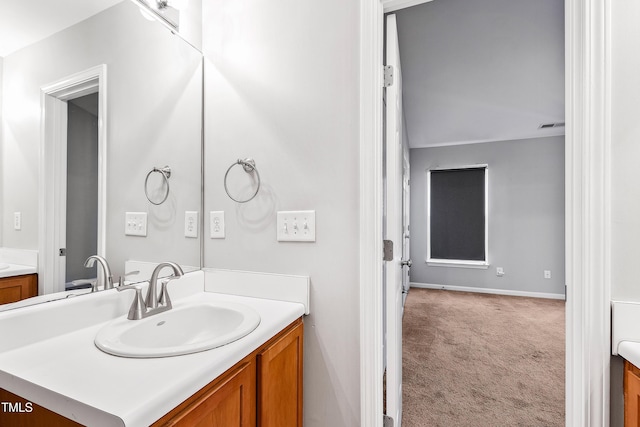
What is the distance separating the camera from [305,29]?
1.24 meters

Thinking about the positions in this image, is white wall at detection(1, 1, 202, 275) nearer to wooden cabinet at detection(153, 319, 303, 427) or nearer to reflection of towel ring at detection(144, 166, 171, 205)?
reflection of towel ring at detection(144, 166, 171, 205)

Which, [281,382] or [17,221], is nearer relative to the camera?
[17,221]

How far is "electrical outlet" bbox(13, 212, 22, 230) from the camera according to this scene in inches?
32.5

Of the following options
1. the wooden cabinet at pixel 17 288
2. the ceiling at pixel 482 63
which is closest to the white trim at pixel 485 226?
the ceiling at pixel 482 63

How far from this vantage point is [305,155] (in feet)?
4.02

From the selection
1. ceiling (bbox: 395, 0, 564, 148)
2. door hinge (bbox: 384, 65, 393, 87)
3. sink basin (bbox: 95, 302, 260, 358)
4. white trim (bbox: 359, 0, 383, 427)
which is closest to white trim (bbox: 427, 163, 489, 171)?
ceiling (bbox: 395, 0, 564, 148)

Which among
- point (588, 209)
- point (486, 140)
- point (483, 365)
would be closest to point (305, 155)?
point (588, 209)

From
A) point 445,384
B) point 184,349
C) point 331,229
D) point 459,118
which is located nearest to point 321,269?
point 331,229

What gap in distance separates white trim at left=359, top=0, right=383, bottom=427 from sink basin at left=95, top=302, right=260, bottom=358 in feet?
1.44

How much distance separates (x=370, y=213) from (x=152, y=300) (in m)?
0.86

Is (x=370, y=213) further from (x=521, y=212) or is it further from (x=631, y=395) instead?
(x=521, y=212)

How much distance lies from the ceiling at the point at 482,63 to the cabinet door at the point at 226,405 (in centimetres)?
205

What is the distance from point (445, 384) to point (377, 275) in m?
1.46

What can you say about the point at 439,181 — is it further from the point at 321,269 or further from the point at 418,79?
the point at 321,269
